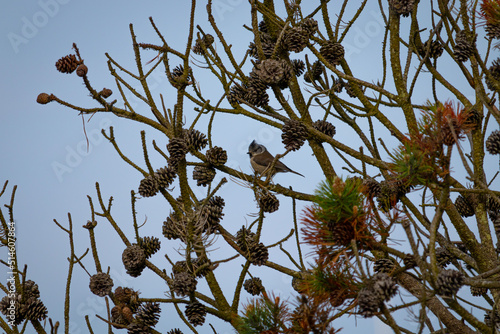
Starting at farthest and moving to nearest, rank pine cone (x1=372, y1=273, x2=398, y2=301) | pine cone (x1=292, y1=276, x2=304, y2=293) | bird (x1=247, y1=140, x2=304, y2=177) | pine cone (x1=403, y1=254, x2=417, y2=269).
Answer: bird (x1=247, y1=140, x2=304, y2=177) → pine cone (x1=292, y1=276, x2=304, y2=293) → pine cone (x1=403, y1=254, x2=417, y2=269) → pine cone (x1=372, y1=273, x2=398, y2=301)

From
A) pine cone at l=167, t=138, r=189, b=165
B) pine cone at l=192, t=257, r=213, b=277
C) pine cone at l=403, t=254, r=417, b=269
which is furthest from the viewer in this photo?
pine cone at l=167, t=138, r=189, b=165

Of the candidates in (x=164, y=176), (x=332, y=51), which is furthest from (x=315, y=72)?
(x=164, y=176)

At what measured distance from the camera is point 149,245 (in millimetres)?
2744

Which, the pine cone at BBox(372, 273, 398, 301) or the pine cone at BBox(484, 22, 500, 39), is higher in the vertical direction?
the pine cone at BBox(484, 22, 500, 39)

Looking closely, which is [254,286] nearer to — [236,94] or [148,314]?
[148,314]

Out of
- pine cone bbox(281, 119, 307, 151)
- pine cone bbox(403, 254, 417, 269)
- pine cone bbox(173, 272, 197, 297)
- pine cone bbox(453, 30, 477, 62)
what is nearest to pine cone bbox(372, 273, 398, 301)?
pine cone bbox(403, 254, 417, 269)

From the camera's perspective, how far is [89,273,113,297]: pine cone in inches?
104

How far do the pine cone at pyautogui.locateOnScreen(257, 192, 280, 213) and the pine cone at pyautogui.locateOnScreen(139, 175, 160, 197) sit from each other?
1.73 ft

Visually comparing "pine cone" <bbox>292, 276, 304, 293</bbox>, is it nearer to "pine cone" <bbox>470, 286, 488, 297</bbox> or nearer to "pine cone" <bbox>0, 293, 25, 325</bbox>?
"pine cone" <bbox>470, 286, 488, 297</bbox>

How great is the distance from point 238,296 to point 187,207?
49 centimetres

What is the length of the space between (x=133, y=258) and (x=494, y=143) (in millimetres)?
1972

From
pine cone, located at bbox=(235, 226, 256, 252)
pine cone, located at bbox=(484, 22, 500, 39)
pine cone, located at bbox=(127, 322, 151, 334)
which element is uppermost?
pine cone, located at bbox=(484, 22, 500, 39)

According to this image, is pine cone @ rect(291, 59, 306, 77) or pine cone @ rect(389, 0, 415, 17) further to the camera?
pine cone @ rect(291, 59, 306, 77)

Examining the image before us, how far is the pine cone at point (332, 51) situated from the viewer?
119 inches
